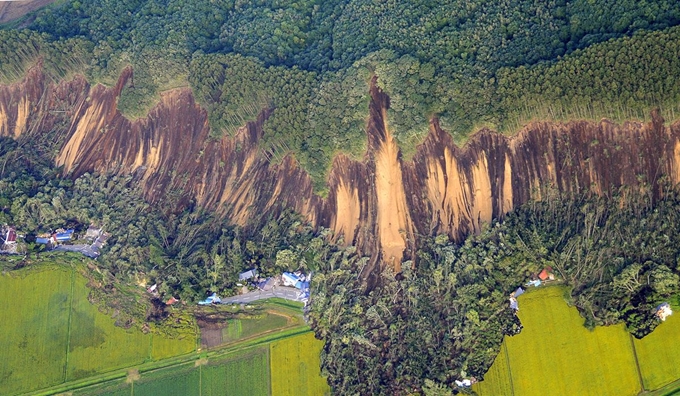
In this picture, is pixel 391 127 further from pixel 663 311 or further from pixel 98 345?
pixel 98 345

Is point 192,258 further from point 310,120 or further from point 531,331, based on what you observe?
point 531,331

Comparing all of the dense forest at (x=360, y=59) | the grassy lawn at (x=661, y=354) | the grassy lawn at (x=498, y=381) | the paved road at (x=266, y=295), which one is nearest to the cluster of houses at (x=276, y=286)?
the paved road at (x=266, y=295)

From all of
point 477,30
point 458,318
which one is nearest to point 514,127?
point 477,30

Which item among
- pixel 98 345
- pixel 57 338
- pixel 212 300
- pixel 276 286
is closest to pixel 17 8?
pixel 57 338

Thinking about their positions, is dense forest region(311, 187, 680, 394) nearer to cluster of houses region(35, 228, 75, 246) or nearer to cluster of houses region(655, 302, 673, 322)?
cluster of houses region(655, 302, 673, 322)

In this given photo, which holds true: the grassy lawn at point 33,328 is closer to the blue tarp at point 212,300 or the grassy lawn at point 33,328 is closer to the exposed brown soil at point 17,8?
the blue tarp at point 212,300
